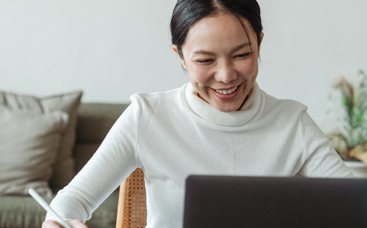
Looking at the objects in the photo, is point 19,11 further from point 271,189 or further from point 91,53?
point 271,189

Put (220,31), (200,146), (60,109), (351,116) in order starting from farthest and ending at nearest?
(351,116) < (60,109) < (200,146) < (220,31)

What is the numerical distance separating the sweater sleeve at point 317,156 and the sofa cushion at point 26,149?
1854 mm

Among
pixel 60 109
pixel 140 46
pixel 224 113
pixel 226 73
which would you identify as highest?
pixel 226 73

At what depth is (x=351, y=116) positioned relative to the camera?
329 centimetres

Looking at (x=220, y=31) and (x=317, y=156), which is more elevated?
(x=220, y=31)

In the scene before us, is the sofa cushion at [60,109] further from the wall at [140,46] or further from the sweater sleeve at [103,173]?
the sweater sleeve at [103,173]

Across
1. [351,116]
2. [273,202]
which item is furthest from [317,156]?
[351,116]

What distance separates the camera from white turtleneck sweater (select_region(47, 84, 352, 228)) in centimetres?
126

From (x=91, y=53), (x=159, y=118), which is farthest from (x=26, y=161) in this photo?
(x=159, y=118)

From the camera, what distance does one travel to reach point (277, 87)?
3.40 meters

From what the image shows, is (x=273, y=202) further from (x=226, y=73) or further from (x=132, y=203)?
(x=132, y=203)

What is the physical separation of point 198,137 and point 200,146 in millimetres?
19

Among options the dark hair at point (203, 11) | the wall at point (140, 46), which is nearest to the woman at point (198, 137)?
the dark hair at point (203, 11)

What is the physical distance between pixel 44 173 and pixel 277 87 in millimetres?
1273
